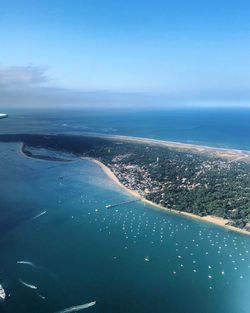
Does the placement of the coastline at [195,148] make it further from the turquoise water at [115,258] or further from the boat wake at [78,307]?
the boat wake at [78,307]

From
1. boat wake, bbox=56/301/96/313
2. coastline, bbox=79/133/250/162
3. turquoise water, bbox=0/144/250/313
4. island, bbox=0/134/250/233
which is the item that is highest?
coastline, bbox=79/133/250/162

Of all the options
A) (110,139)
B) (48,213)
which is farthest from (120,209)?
(110,139)

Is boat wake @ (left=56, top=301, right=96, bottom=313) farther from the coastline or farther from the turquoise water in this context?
the coastline

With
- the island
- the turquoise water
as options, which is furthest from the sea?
the island

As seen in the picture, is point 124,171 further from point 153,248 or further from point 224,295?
point 224,295

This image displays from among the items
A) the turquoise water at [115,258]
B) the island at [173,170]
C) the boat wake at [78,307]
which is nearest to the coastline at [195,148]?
the island at [173,170]

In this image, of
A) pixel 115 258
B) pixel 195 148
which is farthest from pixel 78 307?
pixel 195 148
